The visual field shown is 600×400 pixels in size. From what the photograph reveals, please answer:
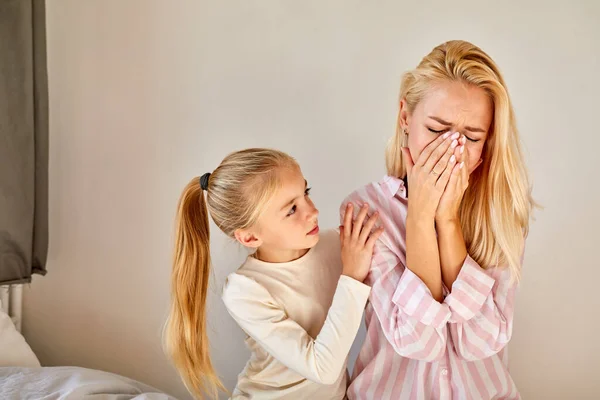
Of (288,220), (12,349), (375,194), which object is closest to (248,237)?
(288,220)

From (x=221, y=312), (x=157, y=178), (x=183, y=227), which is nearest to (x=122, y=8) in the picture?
(x=157, y=178)

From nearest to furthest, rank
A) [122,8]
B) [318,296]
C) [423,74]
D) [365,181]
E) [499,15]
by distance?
[423,74]
[318,296]
[499,15]
[365,181]
[122,8]

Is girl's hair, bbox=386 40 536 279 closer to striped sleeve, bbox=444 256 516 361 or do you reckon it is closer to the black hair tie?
striped sleeve, bbox=444 256 516 361

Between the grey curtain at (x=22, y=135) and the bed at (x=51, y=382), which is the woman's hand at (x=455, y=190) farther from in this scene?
A: the grey curtain at (x=22, y=135)

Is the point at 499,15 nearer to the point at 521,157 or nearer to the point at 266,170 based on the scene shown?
the point at 521,157

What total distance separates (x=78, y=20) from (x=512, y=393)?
1738 millimetres

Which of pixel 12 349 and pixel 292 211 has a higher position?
pixel 292 211

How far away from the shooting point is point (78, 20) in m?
2.19

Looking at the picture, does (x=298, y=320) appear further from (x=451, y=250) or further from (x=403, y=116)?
(x=403, y=116)

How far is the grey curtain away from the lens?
195 centimetres

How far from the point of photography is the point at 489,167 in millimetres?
1556

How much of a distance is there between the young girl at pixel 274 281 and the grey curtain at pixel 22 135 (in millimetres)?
623

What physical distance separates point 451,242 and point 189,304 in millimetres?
678

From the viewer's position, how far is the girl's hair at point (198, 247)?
63.2 inches
